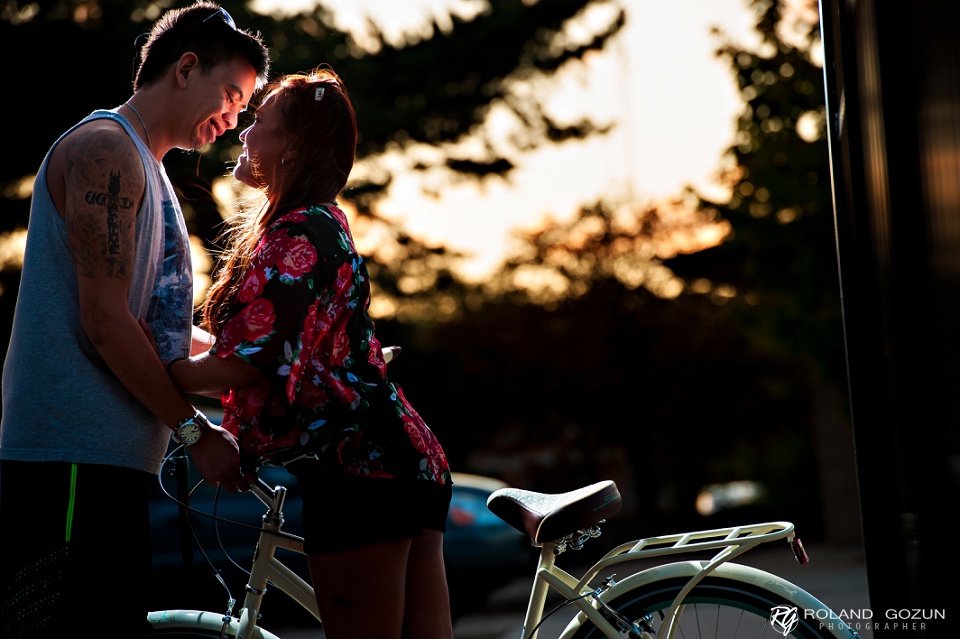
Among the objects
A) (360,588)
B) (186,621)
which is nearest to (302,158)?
(360,588)

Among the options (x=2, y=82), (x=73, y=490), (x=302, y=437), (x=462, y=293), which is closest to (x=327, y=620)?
(x=302, y=437)

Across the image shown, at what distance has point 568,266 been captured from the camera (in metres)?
18.7

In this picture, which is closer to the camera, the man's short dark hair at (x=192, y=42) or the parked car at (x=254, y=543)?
the man's short dark hair at (x=192, y=42)

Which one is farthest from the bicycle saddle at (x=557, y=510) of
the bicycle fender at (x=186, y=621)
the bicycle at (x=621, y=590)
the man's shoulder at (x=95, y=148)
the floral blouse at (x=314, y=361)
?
the man's shoulder at (x=95, y=148)

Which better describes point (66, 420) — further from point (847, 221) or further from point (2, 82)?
point (2, 82)

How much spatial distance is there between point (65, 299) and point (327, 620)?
2.79 ft

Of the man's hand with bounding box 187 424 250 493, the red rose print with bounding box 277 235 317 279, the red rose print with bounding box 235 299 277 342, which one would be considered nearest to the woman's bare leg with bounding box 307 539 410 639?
the man's hand with bounding box 187 424 250 493

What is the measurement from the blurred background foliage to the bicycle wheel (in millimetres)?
2592

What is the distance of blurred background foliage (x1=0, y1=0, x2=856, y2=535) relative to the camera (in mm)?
10180

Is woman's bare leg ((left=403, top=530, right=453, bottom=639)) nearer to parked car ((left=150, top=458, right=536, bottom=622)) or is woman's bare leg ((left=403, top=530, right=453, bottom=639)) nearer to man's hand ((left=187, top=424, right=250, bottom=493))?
man's hand ((left=187, top=424, right=250, bottom=493))

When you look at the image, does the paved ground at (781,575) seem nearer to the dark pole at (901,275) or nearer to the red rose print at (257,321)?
the dark pole at (901,275)

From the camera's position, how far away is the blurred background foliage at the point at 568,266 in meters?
10.2

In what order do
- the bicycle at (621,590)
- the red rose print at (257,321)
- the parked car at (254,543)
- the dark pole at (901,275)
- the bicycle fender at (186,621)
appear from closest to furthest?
the dark pole at (901,275), the red rose print at (257,321), the bicycle at (621,590), the bicycle fender at (186,621), the parked car at (254,543)

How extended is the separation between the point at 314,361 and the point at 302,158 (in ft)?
1.43
